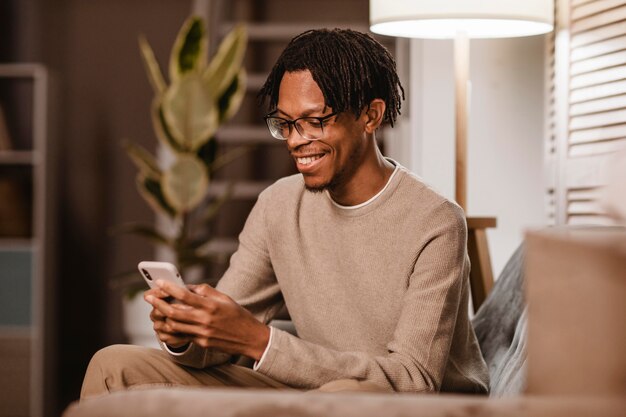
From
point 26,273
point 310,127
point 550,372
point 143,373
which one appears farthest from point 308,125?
point 26,273

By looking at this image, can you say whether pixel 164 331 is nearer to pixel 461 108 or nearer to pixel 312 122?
pixel 312 122

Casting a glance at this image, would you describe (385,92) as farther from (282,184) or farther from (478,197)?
(478,197)

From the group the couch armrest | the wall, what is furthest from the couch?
the wall

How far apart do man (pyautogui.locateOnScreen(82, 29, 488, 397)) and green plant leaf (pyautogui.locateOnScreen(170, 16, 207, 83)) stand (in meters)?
1.97

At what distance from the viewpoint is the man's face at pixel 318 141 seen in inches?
71.7

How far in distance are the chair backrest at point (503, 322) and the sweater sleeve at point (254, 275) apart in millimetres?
427

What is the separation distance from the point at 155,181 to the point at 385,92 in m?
2.25

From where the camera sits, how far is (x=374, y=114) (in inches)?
75.7

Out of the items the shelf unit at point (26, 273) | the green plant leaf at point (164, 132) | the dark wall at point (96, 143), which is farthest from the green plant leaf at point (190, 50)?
A: the dark wall at point (96, 143)

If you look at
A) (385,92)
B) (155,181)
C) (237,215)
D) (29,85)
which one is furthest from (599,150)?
(29,85)

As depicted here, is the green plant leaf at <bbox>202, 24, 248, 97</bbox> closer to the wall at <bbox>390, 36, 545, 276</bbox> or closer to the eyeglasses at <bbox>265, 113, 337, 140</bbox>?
the wall at <bbox>390, 36, 545, 276</bbox>

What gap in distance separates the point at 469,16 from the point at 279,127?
741 millimetres

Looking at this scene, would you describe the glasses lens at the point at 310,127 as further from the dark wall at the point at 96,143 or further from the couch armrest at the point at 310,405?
the dark wall at the point at 96,143

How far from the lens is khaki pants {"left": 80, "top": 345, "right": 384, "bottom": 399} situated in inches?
66.2
